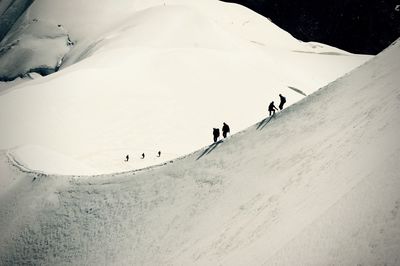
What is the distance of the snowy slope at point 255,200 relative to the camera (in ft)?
27.1

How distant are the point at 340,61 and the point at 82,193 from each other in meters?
38.7

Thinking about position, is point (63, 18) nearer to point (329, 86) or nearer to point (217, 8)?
point (217, 8)

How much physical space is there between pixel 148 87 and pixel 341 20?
169 feet

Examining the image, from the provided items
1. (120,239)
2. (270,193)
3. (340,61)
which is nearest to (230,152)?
(270,193)

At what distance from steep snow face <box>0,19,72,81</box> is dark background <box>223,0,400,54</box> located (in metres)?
36.8

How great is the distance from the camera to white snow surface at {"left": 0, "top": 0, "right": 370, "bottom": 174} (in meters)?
22.8

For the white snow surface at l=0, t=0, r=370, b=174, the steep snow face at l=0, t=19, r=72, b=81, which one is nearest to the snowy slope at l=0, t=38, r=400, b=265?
the white snow surface at l=0, t=0, r=370, b=174

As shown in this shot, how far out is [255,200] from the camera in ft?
38.8

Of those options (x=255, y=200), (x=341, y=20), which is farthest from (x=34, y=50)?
(x=341, y=20)

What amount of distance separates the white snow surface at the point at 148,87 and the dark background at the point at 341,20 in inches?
820

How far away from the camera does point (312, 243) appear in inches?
328

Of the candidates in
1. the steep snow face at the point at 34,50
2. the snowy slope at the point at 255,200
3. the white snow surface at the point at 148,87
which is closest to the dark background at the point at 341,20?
the white snow surface at the point at 148,87

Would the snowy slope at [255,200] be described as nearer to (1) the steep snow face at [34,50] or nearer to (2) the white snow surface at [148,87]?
(2) the white snow surface at [148,87]

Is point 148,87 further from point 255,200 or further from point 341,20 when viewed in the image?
point 341,20
